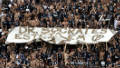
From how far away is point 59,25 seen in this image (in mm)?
14922

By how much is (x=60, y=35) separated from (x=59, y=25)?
1143 millimetres

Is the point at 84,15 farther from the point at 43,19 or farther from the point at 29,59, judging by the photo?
the point at 29,59

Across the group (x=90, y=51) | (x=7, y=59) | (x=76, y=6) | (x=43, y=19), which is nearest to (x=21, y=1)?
(x=43, y=19)

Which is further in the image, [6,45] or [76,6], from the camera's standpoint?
[76,6]

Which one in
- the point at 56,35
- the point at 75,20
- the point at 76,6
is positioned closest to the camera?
the point at 56,35

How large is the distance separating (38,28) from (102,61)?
3.88 metres

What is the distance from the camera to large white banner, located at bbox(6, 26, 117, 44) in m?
13.5

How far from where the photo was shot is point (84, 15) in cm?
1550

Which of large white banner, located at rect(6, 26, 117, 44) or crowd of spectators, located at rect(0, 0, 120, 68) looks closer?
crowd of spectators, located at rect(0, 0, 120, 68)

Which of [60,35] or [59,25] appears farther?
[59,25]

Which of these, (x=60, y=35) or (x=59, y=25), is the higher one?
(x=59, y=25)

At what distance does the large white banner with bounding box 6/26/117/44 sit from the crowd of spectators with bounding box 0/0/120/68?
34cm

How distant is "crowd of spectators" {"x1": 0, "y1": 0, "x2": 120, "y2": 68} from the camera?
12954 mm

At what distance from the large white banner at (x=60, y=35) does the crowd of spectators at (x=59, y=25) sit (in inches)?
13.2
